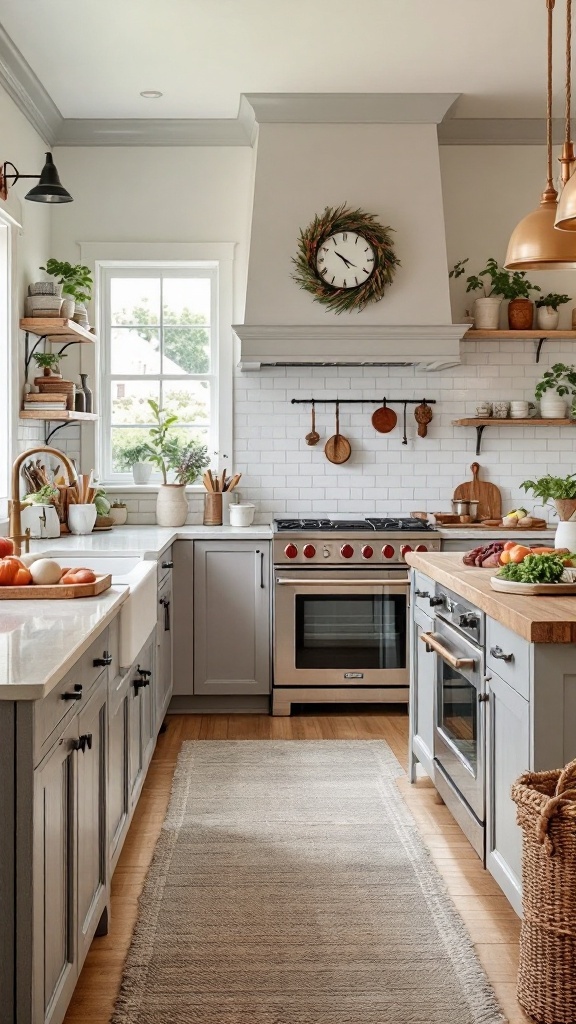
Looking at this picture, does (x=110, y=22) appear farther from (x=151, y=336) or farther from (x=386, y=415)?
(x=386, y=415)

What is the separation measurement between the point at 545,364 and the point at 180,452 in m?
2.36

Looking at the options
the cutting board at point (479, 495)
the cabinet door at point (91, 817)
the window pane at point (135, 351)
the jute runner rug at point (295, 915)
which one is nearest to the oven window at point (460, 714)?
the jute runner rug at point (295, 915)

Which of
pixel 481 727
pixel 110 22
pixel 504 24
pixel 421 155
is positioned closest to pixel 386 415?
pixel 421 155

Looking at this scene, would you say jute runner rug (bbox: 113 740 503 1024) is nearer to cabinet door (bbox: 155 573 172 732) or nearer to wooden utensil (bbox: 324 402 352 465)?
cabinet door (bbox: 155 573 172 732)

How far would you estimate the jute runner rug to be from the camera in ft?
8.37

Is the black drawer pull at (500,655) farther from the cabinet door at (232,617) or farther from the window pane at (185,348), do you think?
the window pane at (185,348)

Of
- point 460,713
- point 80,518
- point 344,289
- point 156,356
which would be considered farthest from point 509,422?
point 460,713

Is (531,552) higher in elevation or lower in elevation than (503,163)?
lower

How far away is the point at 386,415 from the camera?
240 inches

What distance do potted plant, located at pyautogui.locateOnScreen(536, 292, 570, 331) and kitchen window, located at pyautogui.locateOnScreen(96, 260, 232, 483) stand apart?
2.00 meters

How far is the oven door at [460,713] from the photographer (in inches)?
126

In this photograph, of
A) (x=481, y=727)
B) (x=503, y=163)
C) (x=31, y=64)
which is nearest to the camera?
(x=481, y=727)

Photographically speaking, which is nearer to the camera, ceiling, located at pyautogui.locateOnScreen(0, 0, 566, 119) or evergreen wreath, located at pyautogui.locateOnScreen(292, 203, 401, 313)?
ceiling, located at pyautogui.locateOnScreen(0, 0, 566, 119)

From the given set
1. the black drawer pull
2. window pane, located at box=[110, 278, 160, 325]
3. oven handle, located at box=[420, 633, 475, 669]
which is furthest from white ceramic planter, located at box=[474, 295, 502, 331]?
the black drawer pull
